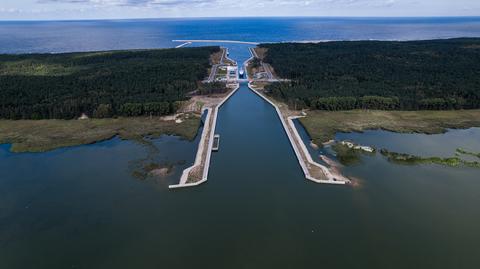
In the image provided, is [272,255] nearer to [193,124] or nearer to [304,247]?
[304,247]

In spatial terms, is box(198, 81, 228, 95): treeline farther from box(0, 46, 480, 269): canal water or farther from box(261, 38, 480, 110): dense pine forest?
box(0, 46, 480, 269): canal water

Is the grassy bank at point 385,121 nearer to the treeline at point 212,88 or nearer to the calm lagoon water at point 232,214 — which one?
the calm lagoon water at point 232,214

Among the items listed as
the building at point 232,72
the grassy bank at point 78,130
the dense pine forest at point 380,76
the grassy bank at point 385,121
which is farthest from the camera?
the building at point 232,72

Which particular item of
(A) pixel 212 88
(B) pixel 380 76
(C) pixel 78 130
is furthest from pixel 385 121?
(C) pixel 78 130

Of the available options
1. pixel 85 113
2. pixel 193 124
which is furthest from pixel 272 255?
pixel 85 113

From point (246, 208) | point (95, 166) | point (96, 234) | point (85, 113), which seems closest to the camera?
point (96, 234)

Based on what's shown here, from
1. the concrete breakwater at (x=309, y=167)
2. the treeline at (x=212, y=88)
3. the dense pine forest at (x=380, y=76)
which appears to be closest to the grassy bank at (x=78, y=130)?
the treeline at (x=212, y=88)
